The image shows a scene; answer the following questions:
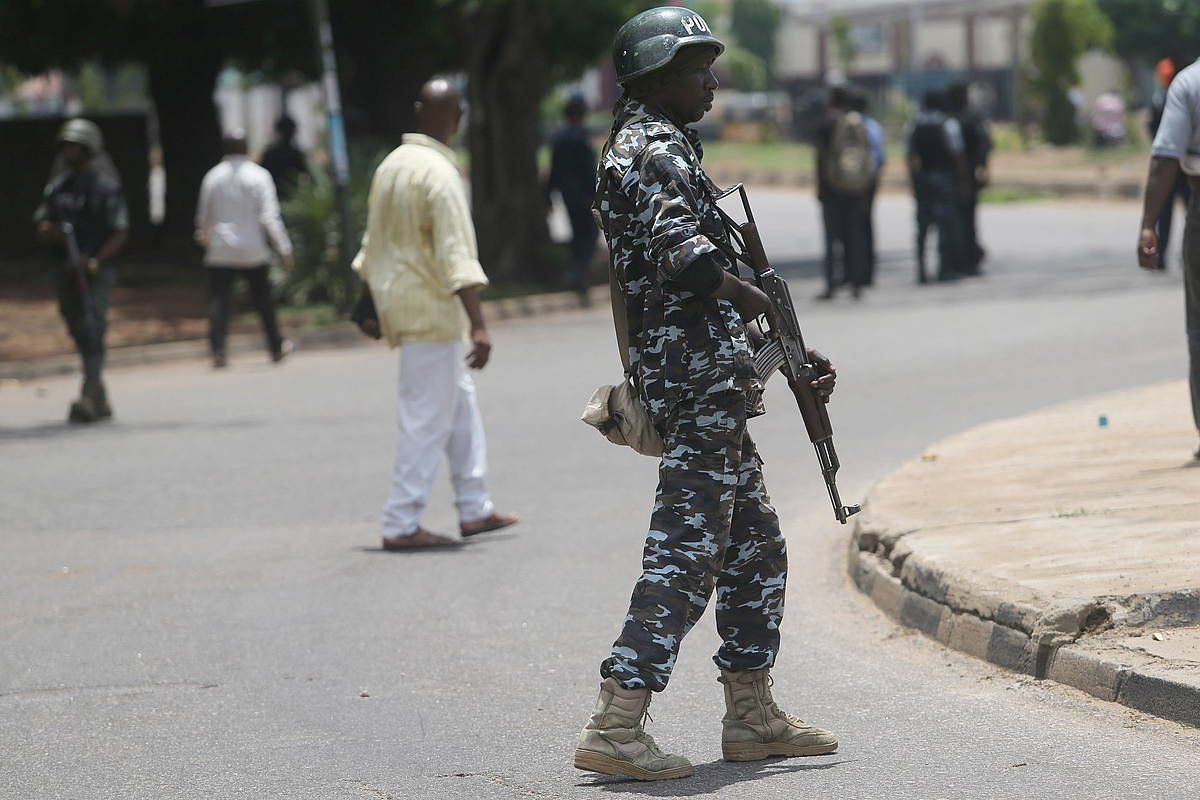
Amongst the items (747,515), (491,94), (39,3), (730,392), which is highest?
(39,3)

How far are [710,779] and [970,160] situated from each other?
1426cm

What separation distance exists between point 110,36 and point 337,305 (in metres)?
6.93

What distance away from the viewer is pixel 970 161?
17.9 m

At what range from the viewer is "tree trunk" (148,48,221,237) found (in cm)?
2444

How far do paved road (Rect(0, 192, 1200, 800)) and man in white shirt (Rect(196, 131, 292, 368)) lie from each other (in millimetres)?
1218

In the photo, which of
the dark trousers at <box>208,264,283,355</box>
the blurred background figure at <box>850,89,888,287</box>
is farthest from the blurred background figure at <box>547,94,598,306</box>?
the dark trousers at <box>208,264,283,355</box>

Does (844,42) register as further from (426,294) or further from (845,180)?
(426,294)

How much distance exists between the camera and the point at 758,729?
462cm

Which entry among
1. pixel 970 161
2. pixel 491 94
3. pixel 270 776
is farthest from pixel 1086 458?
pixel 491 94

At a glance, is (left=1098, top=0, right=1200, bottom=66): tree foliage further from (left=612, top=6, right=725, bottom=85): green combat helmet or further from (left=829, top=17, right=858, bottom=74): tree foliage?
(left=612, top=6, right=725, bottom=85): green combat helmet

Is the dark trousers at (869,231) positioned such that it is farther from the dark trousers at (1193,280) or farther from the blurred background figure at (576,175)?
the dark trousers at (1193,280)

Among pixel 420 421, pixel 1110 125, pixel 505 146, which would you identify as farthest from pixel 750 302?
pixel 1110 125

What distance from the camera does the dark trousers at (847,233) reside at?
54.2 ft

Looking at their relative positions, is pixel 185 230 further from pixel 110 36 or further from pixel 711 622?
pixel 711 622
